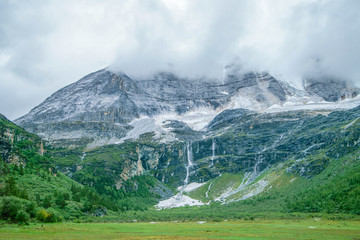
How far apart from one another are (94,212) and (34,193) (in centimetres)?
2854

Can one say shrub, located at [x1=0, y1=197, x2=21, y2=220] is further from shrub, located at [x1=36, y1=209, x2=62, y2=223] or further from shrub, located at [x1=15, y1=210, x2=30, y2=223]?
shrub, located at [x1=36, y1=209, x2=62, y2=223]

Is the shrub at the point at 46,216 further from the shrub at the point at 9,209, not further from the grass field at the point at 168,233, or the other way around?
the shrub at the point at 9,209

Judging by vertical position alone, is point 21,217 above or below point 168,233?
above

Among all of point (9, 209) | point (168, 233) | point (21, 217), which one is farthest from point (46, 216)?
point (168, 233)

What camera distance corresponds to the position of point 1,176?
471 feet

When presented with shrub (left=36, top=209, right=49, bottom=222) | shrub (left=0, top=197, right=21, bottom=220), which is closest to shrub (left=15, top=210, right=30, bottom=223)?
shrub (left=0, top=197, right=21, bottom=220)

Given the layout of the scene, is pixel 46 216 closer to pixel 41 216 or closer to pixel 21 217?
pixel 41 216

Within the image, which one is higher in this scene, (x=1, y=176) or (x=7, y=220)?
(x=1, y=176)

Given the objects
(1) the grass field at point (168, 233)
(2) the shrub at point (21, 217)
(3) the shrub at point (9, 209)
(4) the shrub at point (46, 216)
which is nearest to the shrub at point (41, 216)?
(4) the shrub at point (46, 216)

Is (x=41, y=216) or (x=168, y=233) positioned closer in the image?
(x=168, y=233)

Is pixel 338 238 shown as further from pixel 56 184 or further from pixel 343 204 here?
pixel 56 184

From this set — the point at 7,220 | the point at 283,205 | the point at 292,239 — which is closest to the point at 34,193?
the point at 7,220

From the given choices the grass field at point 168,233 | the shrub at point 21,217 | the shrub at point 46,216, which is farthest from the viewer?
A: the shrub at point 46,216

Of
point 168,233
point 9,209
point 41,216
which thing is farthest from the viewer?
point 41,216
